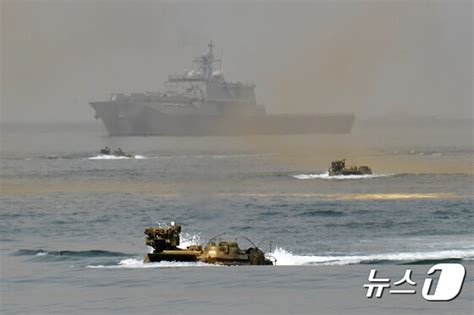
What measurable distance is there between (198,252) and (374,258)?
749 cm

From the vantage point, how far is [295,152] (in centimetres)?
16525

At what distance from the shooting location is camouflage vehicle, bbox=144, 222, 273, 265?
6075 centimetres

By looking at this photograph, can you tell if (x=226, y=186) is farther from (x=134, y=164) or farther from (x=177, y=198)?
(x=134, y=164)

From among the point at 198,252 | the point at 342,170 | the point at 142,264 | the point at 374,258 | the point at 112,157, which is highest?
the point at 112,157

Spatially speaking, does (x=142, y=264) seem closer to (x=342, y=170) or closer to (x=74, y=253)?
(x=74, y=253)

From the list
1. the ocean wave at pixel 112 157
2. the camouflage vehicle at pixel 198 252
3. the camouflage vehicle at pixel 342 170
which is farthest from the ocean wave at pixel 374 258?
the ocean wave at pixel 112 157

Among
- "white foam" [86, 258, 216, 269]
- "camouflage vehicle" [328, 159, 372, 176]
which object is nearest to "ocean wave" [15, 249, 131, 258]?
"white foam" [86, 258, 216, 269]

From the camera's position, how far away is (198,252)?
61.5 meters

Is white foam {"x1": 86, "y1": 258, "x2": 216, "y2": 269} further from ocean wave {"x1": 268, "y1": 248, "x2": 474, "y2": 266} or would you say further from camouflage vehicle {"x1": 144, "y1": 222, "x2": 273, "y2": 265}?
ocean wave {"x1": 268, "y1": 248, "x2": 474, "y2": 266}

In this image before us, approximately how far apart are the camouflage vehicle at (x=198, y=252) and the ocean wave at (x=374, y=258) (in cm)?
216

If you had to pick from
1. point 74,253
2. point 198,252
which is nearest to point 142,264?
point 198,252

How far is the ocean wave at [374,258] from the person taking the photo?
6303 centimetres

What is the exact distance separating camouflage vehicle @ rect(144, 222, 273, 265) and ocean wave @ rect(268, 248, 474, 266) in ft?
7.10

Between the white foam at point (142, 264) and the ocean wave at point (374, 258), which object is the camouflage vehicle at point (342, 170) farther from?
the white foam at point (142, 264)
